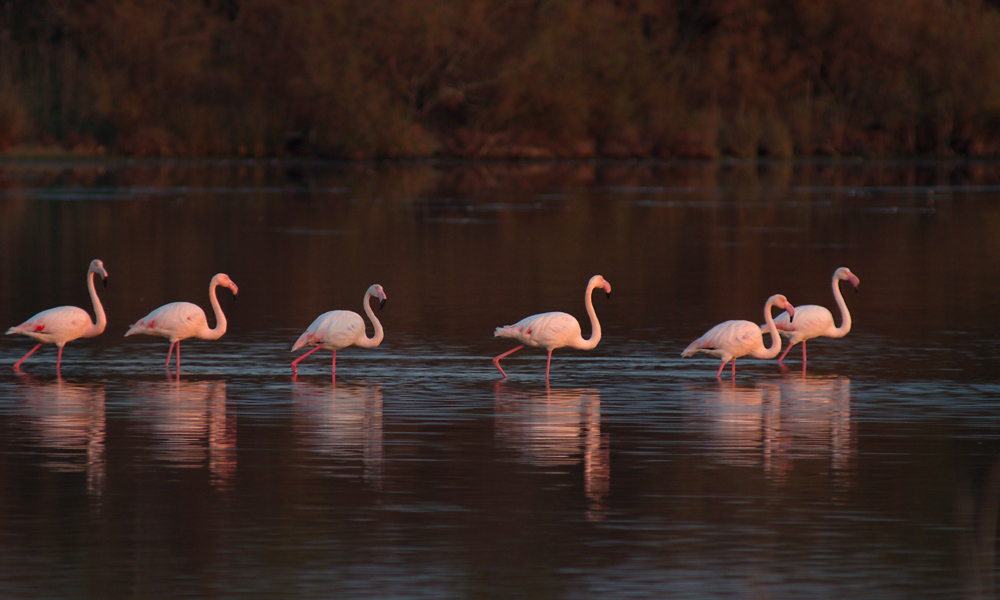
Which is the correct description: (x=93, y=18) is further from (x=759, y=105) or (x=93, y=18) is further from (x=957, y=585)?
(x=957, y=585)

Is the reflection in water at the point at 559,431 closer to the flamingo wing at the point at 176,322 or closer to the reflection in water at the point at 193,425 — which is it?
the reflection in water at the point at 193,425

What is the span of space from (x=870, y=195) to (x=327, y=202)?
14.4 metres

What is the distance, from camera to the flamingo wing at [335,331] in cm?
1382

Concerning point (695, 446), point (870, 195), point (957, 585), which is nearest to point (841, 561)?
point (957, 585)

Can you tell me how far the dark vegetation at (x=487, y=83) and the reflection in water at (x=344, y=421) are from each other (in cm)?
4776

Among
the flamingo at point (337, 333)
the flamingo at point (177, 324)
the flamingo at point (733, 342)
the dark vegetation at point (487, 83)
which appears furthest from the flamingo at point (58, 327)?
the dark vegetation at point (487, 83)

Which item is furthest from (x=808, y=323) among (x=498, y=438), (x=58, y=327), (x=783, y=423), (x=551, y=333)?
(x=58, y=327)

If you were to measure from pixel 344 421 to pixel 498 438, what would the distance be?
4.24 feet

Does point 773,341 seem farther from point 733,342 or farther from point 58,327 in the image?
point 58,327

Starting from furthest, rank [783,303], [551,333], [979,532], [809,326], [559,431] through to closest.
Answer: [809,326], [783,303], [551,333], [559,431], [979,532]

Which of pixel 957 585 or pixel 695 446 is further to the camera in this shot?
pixel 695 446

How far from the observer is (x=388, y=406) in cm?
1232

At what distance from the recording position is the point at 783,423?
38.1 ft

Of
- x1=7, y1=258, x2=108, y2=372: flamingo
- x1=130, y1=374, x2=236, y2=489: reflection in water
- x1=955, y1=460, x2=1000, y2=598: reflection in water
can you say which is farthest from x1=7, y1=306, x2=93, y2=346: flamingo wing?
x1=955, y1=460, x2=1000, y2=598: reflection in water
